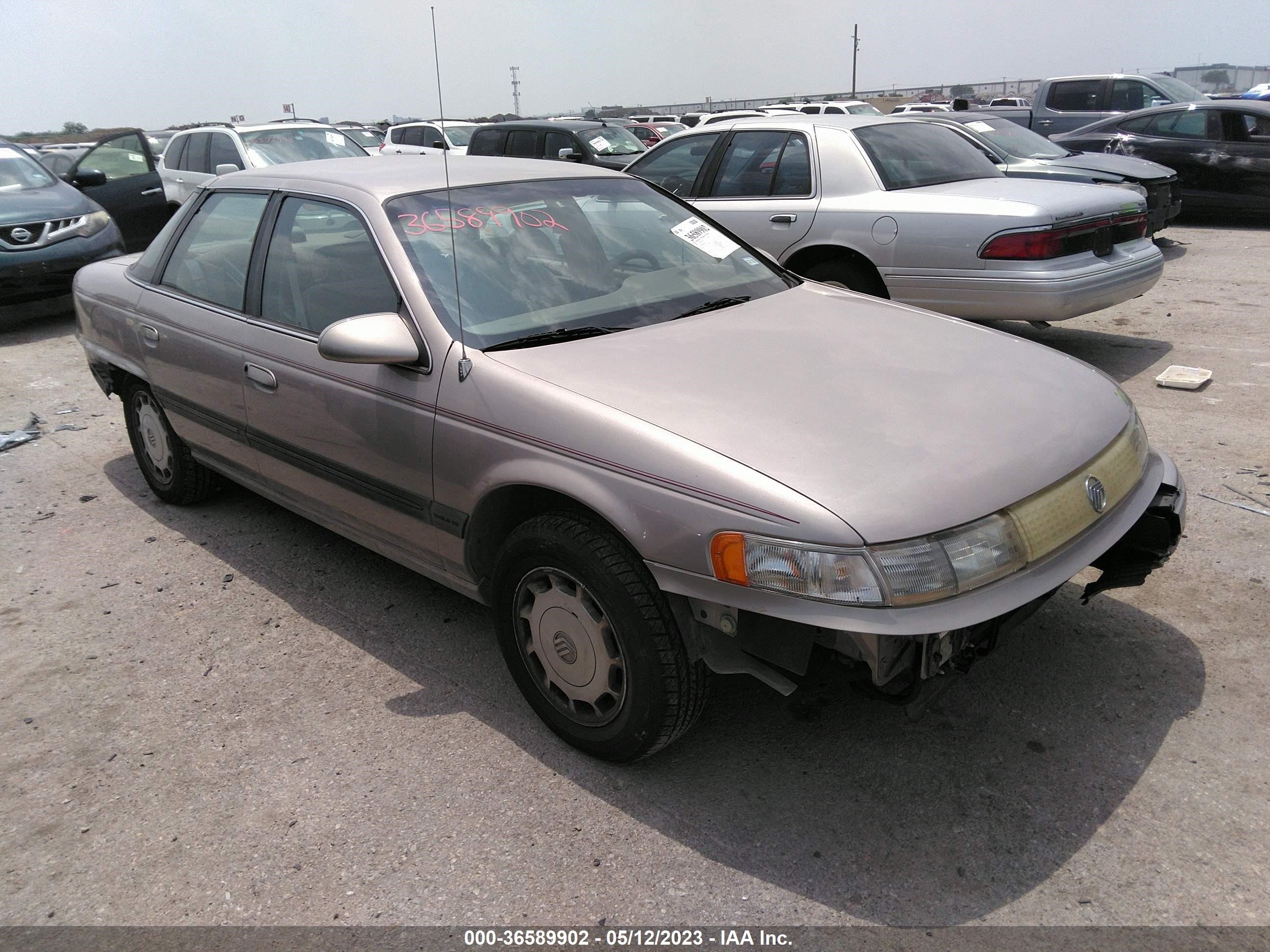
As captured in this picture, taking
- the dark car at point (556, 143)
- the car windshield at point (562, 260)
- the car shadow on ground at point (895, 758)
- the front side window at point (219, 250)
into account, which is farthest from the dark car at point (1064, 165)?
the car shadow on ground at point (895, 758)

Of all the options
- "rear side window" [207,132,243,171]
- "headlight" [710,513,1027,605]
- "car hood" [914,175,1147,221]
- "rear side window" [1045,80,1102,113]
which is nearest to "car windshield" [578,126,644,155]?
"rear side window" [207,132,243,171]

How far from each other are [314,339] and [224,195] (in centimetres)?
122

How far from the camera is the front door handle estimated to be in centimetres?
361

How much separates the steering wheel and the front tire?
1.18 meters

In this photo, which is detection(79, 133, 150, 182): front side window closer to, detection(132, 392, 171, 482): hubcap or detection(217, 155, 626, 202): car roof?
detection(132, 392, 171, 482): hubcap

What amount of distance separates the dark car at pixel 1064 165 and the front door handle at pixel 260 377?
6.22 metres

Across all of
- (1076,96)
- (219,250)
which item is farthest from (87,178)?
(1076,96)

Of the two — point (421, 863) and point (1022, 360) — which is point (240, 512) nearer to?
point (421, 863)

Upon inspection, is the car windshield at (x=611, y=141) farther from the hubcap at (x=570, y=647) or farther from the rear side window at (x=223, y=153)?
the hubcap at (x=570, y=647)

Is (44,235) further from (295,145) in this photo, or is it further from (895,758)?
(895,758)

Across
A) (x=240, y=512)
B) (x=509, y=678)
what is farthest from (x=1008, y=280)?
(x=240, y=512)

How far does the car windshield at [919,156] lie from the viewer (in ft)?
20.7

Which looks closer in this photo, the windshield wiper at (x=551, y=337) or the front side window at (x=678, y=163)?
the windshield wiper at (x=551, y=337)

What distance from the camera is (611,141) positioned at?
1451 centimetres
